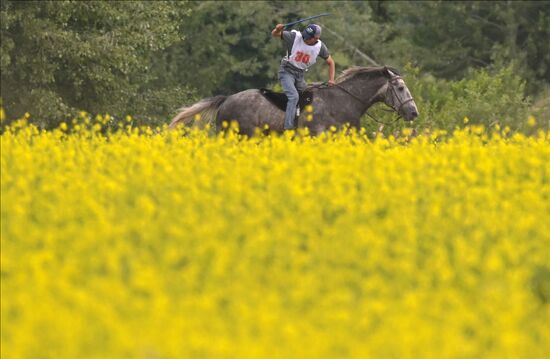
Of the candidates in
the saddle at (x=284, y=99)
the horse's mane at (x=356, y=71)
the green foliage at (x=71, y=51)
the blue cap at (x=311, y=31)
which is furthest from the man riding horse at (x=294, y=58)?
the green foliage at (x=71, y=51)

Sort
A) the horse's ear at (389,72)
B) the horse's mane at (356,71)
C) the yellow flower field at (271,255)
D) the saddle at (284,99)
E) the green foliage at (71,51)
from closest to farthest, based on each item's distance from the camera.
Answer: the yellow flower field at (271,255) → the saddle at (284,99) → the horse's mane at (356,71) → the horse's ear at (389,72) → the green foliage at (71,51)

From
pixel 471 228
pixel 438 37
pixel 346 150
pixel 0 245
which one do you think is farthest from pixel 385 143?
pixel 438 37

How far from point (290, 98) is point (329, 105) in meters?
0.62

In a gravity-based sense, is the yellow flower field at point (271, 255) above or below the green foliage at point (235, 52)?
above

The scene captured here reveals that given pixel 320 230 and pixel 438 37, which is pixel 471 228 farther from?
pixel 438 37

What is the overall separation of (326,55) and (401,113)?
1321mm

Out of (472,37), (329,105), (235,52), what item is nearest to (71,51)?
(329,105)

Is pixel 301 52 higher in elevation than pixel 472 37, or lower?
higher

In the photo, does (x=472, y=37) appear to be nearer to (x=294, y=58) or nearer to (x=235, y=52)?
(x=235, y=52)

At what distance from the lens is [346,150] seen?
53.1 feet

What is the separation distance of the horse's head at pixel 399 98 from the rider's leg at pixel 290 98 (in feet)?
4.39

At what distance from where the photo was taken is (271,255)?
34.4 ft

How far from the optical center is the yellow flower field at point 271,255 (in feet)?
27.2

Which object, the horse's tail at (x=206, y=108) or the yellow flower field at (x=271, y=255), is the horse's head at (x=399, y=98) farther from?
the yellow flower field at (x=271, y=255)
